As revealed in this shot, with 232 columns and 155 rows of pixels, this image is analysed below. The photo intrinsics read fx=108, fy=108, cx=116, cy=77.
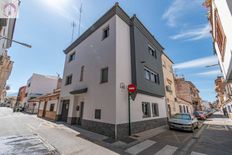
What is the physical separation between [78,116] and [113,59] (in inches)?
289

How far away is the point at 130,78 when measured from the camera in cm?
910

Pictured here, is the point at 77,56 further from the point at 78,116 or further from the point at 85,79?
the point at 78,116

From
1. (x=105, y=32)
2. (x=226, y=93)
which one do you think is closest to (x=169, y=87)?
(x=105, y=32)

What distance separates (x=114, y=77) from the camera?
786cm

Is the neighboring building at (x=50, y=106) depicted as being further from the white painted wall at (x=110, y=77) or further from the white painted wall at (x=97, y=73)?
the white painted wall at (x=110, y=77)

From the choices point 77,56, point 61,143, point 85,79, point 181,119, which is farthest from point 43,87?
point 181,119

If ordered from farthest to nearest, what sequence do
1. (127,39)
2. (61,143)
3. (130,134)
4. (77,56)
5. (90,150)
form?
(77,56) → (127,39) → (130,134) → (61,143) → (90,150)

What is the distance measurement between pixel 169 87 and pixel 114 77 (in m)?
12.5

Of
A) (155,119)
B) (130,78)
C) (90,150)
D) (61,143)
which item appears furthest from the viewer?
(155,119)

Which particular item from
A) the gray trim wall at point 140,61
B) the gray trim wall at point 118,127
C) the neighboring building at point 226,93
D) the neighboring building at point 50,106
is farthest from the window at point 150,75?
the neighboring building at point 50,106

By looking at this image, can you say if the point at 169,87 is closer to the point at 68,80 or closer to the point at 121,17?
the point at 121,17

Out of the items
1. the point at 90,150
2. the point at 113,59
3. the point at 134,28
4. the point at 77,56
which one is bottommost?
the point at 90,150

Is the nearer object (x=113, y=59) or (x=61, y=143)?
(x=61, y=143)

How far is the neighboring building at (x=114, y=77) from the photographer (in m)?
7.79
